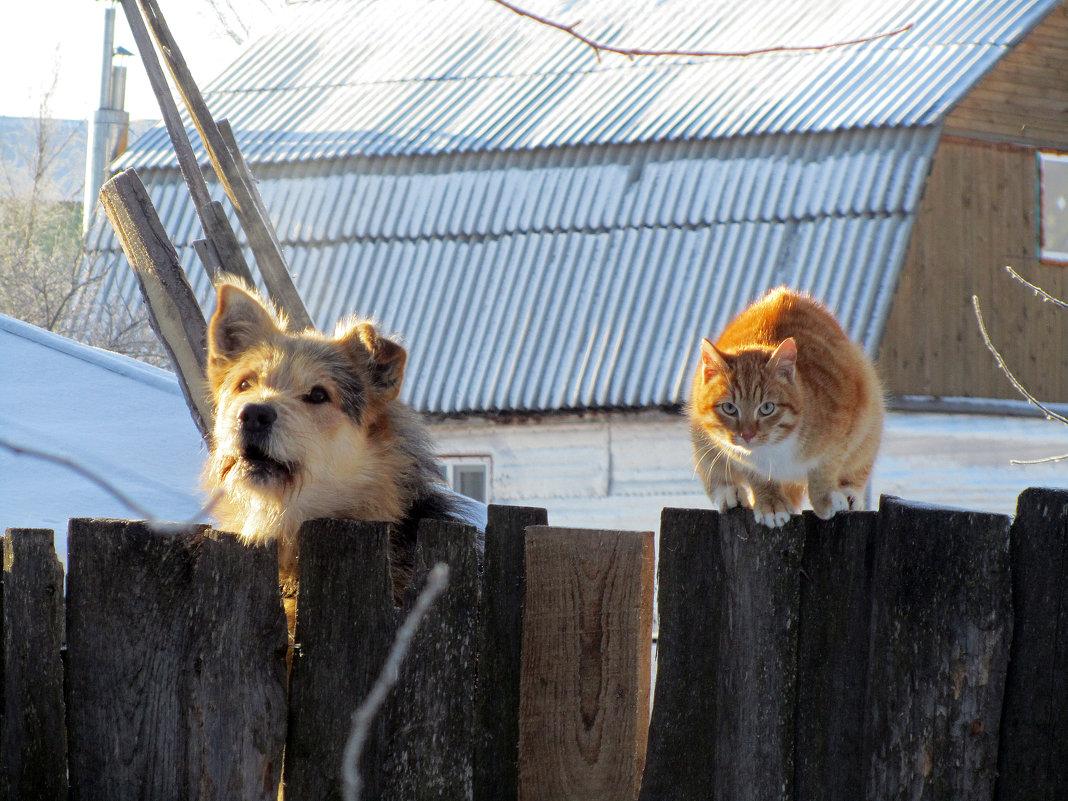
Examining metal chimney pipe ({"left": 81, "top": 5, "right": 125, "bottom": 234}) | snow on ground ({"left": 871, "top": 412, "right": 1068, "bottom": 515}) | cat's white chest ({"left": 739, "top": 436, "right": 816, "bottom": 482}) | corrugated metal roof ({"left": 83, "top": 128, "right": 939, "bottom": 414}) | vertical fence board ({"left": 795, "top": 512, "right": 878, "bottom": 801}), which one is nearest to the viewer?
vertical fence board ({"left": 795, "top": 512, "right": 878, "bottom": 801})

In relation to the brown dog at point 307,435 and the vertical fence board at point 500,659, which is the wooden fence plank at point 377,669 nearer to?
the vertical fence board at point 500,659

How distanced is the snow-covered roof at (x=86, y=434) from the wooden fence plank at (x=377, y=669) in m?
1.80

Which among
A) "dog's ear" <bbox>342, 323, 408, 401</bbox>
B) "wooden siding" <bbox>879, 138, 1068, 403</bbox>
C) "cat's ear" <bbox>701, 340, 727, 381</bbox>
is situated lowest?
"cat's ear" <bbox>701, 340, 727, 381</bbox>

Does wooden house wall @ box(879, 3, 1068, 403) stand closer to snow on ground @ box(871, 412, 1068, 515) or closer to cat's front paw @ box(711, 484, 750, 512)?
snow on ground @ box(871, 412, 1068, 515)

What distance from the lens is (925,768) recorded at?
2936 mm

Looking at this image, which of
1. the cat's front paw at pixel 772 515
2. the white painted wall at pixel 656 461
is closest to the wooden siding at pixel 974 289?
the white painted wall at pixel 656 461

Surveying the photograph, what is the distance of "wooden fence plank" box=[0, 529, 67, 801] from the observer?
344 cm

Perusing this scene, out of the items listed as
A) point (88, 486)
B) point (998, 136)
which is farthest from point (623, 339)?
point (88, 486)

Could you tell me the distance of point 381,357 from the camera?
4461 mm

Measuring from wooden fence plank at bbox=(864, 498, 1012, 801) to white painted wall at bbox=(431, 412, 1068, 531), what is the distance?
12510mm

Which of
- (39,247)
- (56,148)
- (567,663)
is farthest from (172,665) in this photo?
(56,148)

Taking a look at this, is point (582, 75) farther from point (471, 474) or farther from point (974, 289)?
point (974, 289)

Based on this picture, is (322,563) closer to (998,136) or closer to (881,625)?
(881,625)

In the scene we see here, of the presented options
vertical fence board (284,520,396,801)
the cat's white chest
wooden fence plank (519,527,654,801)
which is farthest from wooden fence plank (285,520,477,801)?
the cat's white chest
